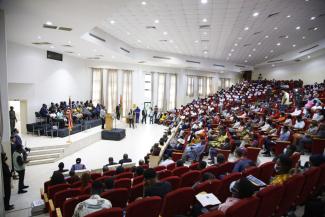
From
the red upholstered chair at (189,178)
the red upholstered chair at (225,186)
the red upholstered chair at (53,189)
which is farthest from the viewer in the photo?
the red upholstered chair at (53,189)

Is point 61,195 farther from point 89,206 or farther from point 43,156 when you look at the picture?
point 43,156

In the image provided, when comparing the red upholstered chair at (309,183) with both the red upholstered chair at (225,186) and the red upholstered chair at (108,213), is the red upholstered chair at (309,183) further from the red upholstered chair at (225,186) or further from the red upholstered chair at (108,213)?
the red upholstered chair at (108,213)

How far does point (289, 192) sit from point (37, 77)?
14828mm

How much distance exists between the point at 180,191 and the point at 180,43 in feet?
50.3

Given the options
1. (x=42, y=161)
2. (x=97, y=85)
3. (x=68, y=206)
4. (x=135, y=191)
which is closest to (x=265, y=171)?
(x=135, y=191)

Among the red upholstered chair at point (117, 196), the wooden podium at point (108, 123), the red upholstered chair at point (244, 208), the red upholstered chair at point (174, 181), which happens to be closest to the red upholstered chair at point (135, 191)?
the red upholstered chair at point (117, 196)

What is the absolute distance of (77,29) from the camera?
9820 millimetres

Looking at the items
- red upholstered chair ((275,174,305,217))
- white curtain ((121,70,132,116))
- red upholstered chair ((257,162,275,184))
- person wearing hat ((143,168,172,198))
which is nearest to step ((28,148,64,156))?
person wearing hat ((143,168,172,198))

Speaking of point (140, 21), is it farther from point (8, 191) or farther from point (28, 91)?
point (8, 191)

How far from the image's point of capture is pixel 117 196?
141 inches

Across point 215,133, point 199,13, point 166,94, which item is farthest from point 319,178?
point 166,94

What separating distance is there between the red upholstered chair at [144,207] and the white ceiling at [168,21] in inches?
237

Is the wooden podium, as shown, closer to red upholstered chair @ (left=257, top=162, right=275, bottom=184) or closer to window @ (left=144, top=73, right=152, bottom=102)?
window @ (left=144, top=73, right=152, bottom=102)

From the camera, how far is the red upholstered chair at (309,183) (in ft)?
11.8
